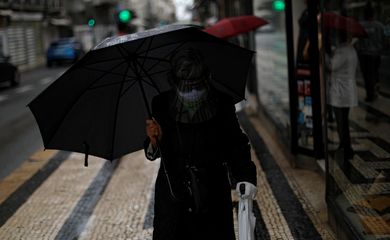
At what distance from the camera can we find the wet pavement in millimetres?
5465

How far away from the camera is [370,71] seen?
4.63 meters

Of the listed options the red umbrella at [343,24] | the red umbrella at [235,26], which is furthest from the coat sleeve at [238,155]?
the red umbrella at [235,26]

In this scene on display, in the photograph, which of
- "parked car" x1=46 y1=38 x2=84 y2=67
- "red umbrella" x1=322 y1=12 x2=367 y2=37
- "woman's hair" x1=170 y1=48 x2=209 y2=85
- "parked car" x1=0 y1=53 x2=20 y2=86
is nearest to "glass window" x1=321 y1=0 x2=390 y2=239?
"red umbrella" x1=322 y1=12 x2=367 y2=37

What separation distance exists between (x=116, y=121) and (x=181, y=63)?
2.57 feet

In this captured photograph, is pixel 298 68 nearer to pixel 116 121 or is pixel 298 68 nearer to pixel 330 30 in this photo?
pixel 330 30

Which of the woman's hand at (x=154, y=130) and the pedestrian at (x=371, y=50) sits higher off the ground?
the pedestrian at (x=371, y=50)

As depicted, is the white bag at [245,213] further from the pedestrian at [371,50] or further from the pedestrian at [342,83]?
the pedestrian at [342,83]

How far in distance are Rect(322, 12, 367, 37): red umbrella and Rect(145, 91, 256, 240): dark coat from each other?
1931 millimetres

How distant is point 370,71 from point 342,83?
3.53ft

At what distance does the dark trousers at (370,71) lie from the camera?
14.6 ft

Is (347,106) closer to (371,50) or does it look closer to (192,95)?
(371,50)

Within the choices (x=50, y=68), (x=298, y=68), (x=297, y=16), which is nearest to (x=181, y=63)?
(x=298, y=68)

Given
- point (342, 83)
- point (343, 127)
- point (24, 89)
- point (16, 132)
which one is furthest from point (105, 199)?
point (24, 89)

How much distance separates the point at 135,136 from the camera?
3.79 metres
